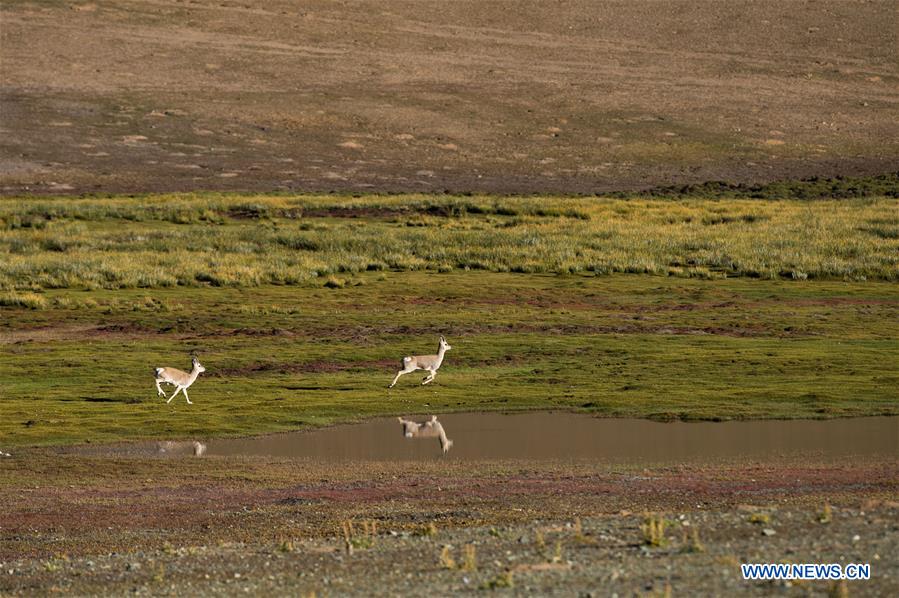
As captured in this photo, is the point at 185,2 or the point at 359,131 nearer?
the point at 359,131

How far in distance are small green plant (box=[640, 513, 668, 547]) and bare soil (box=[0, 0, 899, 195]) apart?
63.0 meters

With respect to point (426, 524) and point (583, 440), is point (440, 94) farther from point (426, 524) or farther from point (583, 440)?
point (426, 524)

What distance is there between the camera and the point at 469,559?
1505 centimetres

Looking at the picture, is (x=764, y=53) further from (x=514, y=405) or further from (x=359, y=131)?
(x=514, y=405)

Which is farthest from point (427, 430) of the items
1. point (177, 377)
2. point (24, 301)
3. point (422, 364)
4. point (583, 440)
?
point (24, 301)

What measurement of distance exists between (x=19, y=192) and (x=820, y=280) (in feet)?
132

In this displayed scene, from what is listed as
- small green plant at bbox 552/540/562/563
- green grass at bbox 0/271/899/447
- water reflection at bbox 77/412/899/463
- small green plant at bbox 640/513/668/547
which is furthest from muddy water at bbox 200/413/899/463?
small green plant at bbox 552/540/562/563

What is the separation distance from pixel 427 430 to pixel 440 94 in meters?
71.4

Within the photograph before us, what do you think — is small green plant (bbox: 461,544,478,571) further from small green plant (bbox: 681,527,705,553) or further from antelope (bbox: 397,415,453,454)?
antelope (bbox: 397,415,453,454)

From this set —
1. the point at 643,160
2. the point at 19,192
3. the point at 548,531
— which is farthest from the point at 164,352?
the point at 643,160

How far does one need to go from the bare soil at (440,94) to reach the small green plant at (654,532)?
207 ft

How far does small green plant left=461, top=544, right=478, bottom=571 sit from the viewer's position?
14924 millimetres

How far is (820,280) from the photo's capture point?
50.4m

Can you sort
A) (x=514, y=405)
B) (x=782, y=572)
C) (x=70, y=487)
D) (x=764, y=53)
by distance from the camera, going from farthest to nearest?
(x=764, y=53)
(x=514, y=405)
(x=70, y=487)
(x=782, y=572)
